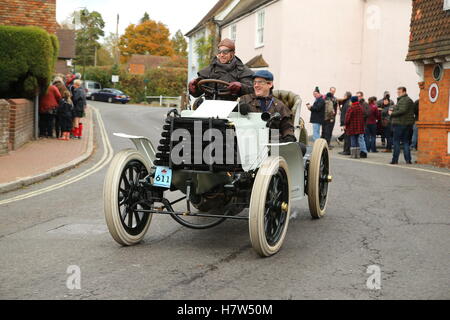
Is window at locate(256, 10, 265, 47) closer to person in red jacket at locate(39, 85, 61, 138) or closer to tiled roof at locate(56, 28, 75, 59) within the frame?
person in red jacket at locate(39, 85, 61, 138)

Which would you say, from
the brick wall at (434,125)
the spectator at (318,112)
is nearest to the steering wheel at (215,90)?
the brick wall at (434,125)

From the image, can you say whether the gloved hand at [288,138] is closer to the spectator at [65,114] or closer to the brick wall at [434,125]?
the brick wall at [434,125]

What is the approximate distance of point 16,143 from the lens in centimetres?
1623

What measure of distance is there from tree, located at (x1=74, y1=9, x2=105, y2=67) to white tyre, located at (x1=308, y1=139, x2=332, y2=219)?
91.3m

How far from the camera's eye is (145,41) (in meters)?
98.6

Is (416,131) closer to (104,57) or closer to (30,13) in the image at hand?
(30,13)

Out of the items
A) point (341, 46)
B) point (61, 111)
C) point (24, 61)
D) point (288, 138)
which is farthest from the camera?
point (341, 46)

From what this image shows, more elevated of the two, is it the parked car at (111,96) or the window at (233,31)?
the window at (233,31)

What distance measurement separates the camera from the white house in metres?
27.2

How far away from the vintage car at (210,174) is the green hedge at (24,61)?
11783mm

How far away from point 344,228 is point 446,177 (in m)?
7.23

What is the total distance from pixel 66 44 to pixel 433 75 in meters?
46.0

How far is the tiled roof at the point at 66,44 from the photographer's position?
182ft

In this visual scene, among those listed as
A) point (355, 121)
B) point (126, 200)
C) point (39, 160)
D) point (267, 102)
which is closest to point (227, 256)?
point (126, 200)
